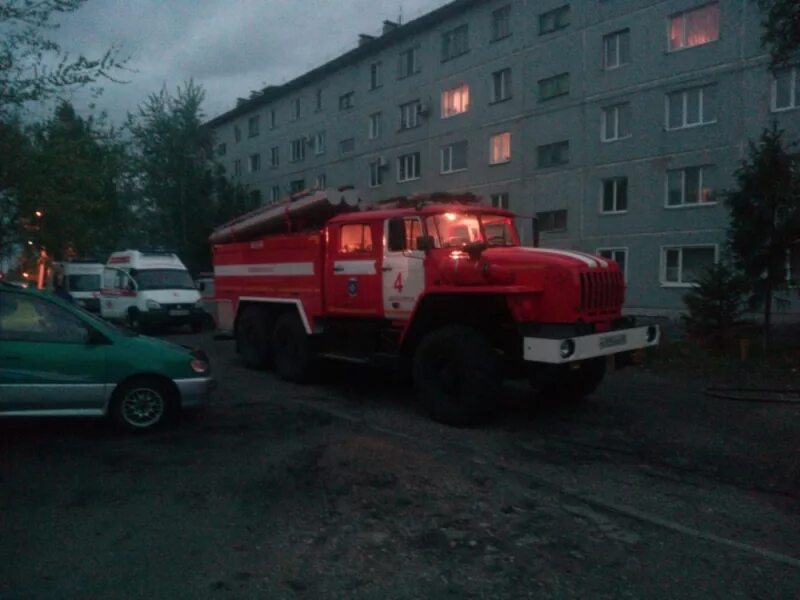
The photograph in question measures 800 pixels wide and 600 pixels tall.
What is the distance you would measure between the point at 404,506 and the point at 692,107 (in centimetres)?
2119

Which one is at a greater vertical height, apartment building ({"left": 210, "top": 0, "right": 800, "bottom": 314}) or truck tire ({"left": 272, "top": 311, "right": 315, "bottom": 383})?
apartment building ({"left": 210, "top": 0, "right": 800, "bottom": 314})

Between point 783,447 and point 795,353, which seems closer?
point 783,447

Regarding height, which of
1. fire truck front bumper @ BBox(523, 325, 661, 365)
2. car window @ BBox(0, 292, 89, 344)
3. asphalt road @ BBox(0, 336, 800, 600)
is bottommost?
asphalt road @ BBox(0, 336, 800, 600)

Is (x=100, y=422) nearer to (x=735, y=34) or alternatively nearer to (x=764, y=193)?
(x=764, y=193)

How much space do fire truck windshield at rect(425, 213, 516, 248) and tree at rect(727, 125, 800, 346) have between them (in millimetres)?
6014

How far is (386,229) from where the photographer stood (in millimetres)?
10000

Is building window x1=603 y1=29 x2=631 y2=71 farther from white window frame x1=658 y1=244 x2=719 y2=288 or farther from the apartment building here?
white window frame x1=658 y1=244 x2=719 y2=288

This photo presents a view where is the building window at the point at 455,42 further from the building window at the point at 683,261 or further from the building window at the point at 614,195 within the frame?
the building window at the point at 683,261

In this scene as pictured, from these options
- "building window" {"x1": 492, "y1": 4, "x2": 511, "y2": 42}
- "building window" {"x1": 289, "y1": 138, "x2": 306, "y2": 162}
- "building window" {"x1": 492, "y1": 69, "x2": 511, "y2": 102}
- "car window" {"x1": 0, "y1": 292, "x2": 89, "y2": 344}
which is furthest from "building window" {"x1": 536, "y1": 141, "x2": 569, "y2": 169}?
"car window" {"x1": 0, "y1": 292, "x2": 89, "y2": 344}

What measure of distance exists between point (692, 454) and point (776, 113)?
1736 centimetres

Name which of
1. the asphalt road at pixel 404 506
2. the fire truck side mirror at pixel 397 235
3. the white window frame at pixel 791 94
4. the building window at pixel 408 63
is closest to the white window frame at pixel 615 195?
the white window frame at pixel 791 94

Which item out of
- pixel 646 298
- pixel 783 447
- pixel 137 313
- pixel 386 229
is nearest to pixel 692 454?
pixel 783 447

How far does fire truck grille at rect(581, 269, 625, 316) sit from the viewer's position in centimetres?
816

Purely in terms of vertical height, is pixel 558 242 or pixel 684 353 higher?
pixel 558 242
